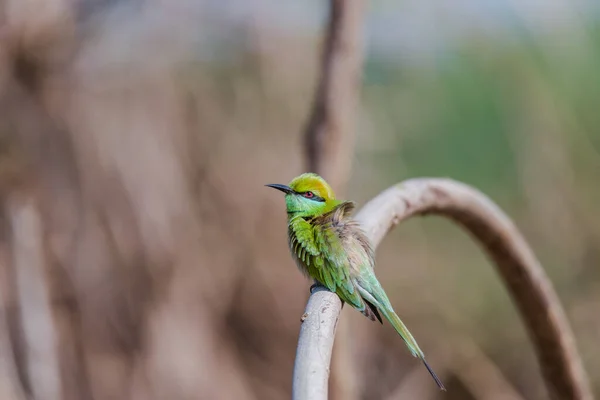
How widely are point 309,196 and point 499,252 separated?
49 cm

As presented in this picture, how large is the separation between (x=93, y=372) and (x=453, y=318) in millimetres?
1648

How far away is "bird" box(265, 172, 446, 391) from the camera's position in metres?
1.08

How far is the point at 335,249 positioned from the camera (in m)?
1.15

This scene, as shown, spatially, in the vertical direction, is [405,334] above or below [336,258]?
below

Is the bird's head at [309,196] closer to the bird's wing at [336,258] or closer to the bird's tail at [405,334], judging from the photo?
the bird's wing at [336,258]

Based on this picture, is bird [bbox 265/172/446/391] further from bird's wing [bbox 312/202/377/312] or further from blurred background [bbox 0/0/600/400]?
blurred background [bbox 0/0/600/400]

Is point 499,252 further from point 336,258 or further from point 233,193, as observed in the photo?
point 233,193

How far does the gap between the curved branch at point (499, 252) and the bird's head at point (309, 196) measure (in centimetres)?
9

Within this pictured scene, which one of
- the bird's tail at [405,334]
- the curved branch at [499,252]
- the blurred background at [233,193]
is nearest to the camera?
the bird's tail at [405,334]

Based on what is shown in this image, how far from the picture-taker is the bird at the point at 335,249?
1.08 m

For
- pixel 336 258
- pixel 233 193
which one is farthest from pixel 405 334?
pixel 233 193

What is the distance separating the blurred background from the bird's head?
0.69 meters

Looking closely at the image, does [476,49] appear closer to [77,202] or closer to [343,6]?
[343,6]

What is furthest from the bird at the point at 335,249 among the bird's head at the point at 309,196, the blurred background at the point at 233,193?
the blurred background at the point at 233,193
